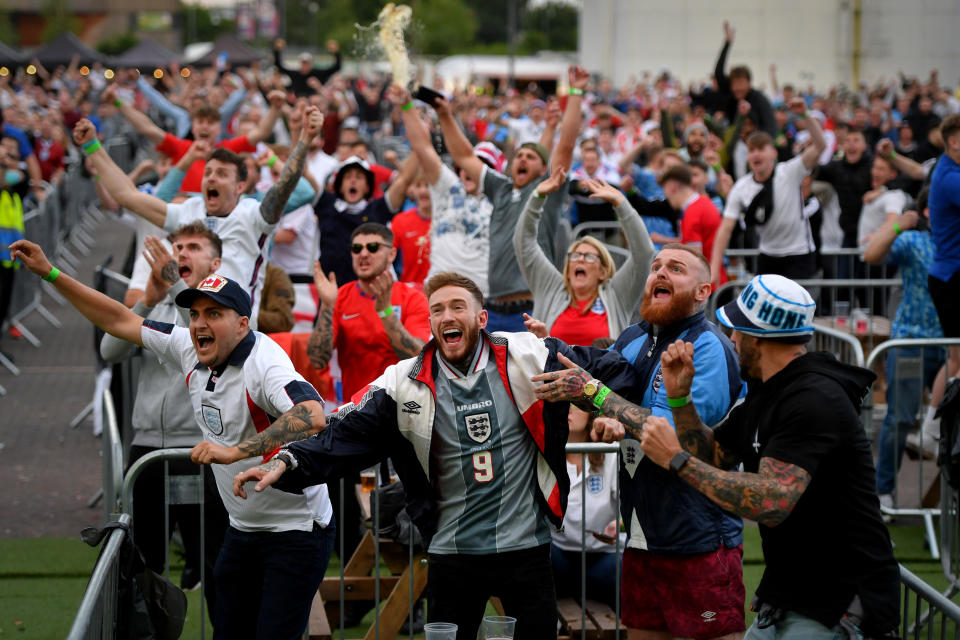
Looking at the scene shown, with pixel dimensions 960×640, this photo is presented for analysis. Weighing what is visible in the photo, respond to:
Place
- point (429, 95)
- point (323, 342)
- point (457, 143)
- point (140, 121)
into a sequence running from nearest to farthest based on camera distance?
point (323, 342)
point (429, 95)
point (457, 143)
point (140, 121)

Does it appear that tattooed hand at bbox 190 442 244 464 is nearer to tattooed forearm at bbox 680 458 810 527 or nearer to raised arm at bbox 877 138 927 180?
tattooed forearm at bbox 680 458 810 527

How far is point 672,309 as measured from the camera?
512cm

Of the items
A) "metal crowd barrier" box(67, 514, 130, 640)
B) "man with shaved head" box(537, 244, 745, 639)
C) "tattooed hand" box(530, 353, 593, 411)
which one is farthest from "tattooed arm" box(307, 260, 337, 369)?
"tattooed hand" box(530, 353, 593, 411)

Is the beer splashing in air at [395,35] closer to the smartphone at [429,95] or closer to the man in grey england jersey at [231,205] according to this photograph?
the smartphone at [429,95]

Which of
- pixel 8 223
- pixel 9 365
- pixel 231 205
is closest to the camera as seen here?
pixel 231 205

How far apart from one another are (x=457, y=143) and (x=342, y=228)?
1488 millimetres

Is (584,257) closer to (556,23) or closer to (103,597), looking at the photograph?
(103,597)

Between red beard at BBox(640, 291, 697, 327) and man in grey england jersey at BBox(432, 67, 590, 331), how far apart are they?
3146mm

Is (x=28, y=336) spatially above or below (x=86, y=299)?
below

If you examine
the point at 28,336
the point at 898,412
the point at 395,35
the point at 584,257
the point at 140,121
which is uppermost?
the point at 395,35

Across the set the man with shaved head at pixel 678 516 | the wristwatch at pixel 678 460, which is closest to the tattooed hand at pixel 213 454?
the man with shaved head at pixel 678 516

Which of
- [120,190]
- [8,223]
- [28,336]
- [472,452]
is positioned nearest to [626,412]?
[472,452]

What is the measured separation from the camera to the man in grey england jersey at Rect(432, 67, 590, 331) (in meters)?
8.32

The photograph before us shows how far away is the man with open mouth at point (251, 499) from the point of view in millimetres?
5027
